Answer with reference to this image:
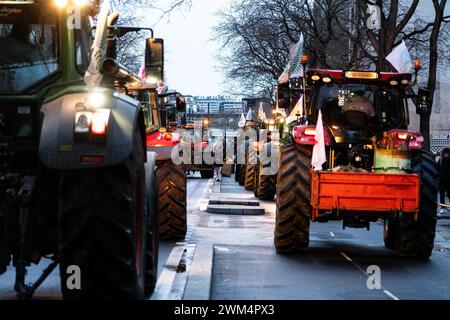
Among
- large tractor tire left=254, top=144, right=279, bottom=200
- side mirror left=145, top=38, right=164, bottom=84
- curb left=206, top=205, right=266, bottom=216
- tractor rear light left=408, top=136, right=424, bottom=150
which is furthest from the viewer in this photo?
large tractor tire left=254, top=144, right=279, bottom=200

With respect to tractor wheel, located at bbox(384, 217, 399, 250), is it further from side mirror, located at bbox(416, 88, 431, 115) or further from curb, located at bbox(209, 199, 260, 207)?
Answer: curb, located at bbox(209, 199, 260, 207)

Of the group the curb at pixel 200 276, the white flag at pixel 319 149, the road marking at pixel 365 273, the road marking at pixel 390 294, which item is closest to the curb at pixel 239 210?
the road marking at pixel 365 273

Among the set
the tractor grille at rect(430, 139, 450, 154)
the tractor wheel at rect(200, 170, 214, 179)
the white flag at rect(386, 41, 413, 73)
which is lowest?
the tractor wheel at rect(200, 170, 214, 179)

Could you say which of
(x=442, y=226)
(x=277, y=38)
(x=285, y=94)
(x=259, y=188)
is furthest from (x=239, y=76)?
(x=285, y=94)

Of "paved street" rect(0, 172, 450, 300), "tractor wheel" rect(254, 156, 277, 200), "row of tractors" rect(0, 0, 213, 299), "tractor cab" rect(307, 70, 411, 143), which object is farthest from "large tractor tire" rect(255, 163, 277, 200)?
"row of tractors" rect(0, 0, 213, 299)

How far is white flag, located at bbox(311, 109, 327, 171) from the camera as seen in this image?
12336 millimetres

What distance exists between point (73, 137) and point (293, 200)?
23.9 feet

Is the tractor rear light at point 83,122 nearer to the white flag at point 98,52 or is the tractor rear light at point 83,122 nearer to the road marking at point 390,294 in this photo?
the white flag at point 98,52

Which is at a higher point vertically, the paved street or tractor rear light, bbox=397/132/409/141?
tractor rear light, bbox=397/132/409/141

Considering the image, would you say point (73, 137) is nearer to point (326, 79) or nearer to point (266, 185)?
point (326, 79)

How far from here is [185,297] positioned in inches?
324

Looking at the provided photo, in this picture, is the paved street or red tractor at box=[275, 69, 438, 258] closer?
the paved street

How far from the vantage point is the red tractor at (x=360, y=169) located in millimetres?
12266

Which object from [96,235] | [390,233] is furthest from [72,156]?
[390,233]
